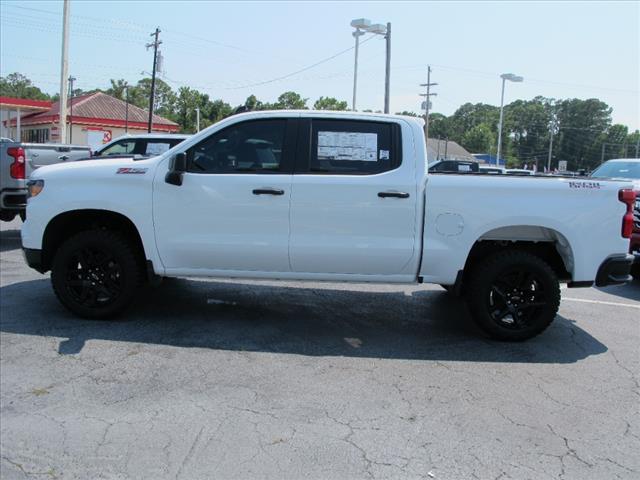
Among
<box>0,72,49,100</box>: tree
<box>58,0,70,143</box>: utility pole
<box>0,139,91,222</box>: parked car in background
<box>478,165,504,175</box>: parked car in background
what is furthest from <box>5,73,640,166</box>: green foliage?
<box>0,139,91,222</box>: parked car in background

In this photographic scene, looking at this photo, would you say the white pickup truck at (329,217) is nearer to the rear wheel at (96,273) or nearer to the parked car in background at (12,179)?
the rear wheel at (96,273)

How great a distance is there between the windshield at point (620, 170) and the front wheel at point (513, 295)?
584 centimetres

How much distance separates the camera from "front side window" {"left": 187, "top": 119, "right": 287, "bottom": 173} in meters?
5.28

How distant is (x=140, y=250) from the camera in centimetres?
552

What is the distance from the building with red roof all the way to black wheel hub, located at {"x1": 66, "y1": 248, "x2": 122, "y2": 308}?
50.6 metres

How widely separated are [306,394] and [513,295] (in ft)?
7.62

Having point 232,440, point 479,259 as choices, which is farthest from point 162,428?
point 479,259

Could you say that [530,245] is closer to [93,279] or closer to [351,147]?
[351,147]

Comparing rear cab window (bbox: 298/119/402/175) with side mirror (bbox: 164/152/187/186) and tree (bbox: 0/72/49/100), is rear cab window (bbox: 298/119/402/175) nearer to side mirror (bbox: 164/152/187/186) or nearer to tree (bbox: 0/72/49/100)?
side mirror (bbox: 164/152/187/186)

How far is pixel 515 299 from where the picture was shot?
531 cm

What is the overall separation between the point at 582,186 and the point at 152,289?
15.6 feet

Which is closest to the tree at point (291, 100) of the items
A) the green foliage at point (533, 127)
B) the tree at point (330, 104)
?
the tree at point (330, 104)

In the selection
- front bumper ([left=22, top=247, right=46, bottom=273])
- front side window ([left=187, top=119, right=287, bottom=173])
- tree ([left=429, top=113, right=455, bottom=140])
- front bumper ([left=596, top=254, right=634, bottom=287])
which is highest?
tree ([left=429, top=113, right=455, bottom=140])

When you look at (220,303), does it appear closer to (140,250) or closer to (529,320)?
(140,250)
